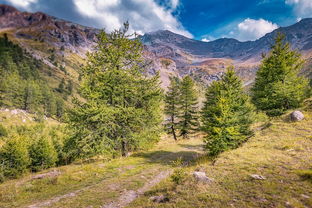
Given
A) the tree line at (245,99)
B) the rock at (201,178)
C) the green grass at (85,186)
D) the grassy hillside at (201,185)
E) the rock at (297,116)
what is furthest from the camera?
the rock at (297,116)

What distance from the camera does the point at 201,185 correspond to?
30.0 feet

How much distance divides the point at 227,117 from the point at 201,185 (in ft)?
31.8

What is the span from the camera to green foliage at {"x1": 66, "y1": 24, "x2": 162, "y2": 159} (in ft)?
58.6

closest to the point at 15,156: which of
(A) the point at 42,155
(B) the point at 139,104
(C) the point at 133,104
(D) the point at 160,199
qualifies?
(A) the point at 42,155

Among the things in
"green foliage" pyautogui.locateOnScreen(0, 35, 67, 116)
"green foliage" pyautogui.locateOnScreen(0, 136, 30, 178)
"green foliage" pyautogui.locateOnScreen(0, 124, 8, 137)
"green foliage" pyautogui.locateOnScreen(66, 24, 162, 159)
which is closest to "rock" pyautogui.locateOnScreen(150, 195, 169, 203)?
"green foliage" pyautogui.locateOnScreen(66, 24, 162, 159)

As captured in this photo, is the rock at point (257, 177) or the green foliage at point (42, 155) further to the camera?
the green foliage at point (42, 155)

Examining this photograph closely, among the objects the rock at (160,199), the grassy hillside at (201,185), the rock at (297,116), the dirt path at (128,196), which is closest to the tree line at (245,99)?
the grassy hillside at (201,185)

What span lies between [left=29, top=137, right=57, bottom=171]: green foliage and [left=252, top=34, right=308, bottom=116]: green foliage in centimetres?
4568

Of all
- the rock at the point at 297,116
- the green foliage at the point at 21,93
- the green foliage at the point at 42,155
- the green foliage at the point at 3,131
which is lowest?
the green foliage at the point at 42,155

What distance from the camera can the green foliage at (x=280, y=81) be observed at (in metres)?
25.2

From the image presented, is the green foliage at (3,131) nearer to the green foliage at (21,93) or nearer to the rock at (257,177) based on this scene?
the green foliage at (21,93)

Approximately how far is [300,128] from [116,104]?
21507 millimetres

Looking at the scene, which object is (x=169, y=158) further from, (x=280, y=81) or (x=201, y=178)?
(x=280, y=81)

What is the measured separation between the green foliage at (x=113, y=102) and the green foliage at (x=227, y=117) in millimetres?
Answer: 7203
